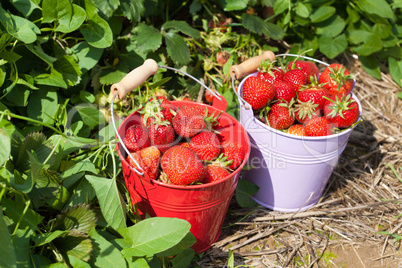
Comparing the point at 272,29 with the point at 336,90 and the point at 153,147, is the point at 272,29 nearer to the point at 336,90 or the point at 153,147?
the point at 336,90

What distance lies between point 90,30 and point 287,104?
34.6 inches

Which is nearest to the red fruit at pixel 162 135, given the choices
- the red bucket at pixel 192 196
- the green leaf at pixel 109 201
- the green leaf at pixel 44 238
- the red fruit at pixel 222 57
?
the red bucket at pixel 192 196

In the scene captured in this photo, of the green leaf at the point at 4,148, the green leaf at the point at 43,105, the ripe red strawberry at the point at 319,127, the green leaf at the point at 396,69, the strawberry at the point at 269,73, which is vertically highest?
the green leaf at the point at 4,148

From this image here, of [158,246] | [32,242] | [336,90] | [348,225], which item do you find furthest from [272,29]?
[32,242]

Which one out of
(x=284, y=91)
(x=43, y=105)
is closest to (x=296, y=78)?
(x=284, y=91)

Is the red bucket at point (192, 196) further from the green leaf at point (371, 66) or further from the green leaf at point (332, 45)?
the green leaf at point (371, 66)

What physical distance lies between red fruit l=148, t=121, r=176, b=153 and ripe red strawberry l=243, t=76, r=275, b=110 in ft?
1.12

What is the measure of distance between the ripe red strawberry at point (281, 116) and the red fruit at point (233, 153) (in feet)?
0.68

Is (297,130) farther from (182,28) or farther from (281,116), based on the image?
(182,28)

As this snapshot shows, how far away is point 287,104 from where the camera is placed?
153 centimetres

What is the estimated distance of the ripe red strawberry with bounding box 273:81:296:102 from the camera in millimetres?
1519

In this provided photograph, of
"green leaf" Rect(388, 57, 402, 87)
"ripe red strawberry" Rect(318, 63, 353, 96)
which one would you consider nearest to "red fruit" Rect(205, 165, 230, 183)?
"ripe red strawberry" Rect(318, 63, 353, 96)

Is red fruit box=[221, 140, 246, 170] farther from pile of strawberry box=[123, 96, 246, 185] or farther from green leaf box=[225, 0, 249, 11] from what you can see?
green leaf box=[225, 0, 249, 11]

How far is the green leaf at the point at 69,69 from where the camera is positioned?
5.33 ft
